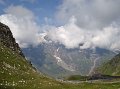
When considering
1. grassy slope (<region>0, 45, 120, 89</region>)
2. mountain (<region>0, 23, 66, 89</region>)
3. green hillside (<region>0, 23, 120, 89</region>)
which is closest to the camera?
grassy slope (<region>0, 45, 120, 89</region>)

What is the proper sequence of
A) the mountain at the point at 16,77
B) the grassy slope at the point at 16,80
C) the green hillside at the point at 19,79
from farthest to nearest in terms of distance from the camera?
1. the green hillside at the point at 19,79
2. the mountain at the point at 16,77
3. the grassy slope at the point at 16,80

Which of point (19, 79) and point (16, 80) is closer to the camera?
point (16, 80)

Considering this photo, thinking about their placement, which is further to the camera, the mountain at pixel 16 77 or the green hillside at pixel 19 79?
the green hillside at pixel 19 79

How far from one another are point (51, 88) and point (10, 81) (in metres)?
12.5

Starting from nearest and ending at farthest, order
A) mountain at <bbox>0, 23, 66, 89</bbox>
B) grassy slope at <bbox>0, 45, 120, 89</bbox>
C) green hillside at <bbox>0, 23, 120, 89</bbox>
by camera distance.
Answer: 1. grassy slope at <bbox>0, 45, 120, 89</bbox>
2. mountain at <bbox>0, 23, 66, 89</bbox>
3. green hillside at <bbox>0, 23, 120, 89</bbox>

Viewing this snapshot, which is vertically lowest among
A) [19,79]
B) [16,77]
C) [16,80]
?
[16,80]

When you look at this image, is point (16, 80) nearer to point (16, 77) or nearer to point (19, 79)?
point (19, 79)

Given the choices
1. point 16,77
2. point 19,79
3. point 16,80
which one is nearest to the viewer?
point 16,80

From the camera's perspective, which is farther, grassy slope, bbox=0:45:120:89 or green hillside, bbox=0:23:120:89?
green hillside, bbox=0:23:120:89

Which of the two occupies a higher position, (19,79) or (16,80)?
(19,79)

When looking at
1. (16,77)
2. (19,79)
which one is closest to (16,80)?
(19,79)

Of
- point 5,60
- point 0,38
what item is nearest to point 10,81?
point 5,60

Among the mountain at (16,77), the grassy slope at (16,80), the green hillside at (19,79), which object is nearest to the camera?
the grassy slope at (16,80)

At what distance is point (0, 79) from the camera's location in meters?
90.9
